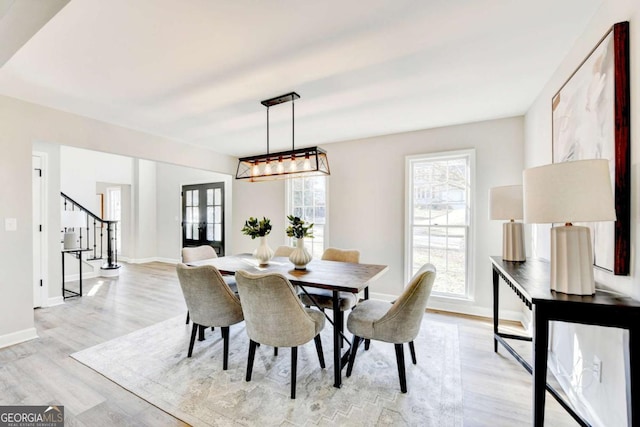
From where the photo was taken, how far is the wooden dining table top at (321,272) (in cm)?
213

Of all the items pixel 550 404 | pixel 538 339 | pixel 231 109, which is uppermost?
pixel 231 109

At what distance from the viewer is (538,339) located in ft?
4.36

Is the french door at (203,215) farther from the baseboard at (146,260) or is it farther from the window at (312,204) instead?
the window at (312,204)

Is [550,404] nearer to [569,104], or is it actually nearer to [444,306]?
[444,306]

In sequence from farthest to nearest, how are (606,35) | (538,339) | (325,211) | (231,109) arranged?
(325,211) < (231,109) < (606,35) < (538,339)

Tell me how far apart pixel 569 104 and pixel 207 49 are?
8.64 feet

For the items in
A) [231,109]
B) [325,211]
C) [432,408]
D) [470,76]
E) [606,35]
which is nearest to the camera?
[606,35]

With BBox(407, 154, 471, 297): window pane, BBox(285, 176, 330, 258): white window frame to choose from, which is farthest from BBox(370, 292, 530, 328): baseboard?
BBox(285, 176, 330, 258): white window frame

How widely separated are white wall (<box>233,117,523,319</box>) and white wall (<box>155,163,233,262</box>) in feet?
10.7

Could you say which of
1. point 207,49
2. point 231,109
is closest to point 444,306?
point 231,109

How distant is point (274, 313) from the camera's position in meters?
1.93

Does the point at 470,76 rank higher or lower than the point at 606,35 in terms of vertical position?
higher

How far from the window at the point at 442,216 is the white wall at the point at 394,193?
0.11 meters

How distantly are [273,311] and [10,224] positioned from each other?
2993mm
